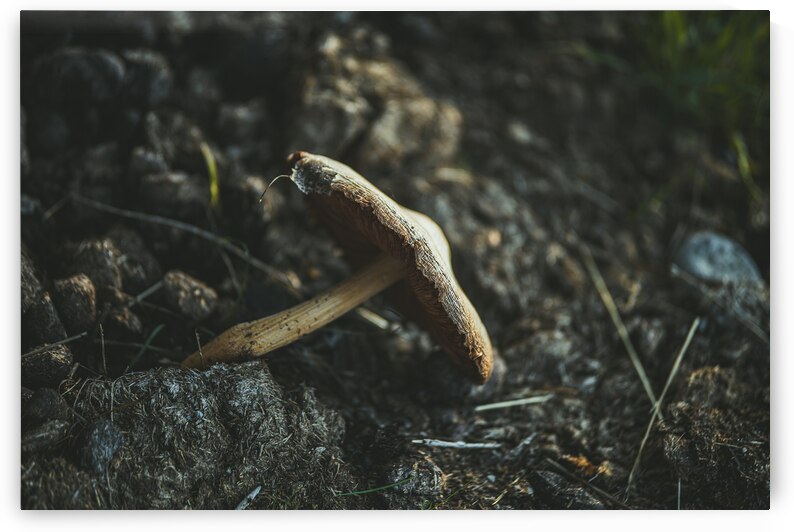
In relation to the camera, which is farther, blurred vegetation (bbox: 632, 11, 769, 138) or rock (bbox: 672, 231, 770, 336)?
blurred vegetation (bbox: 632, 11, 769, 138)

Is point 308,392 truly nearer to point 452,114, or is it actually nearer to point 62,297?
point 62,297

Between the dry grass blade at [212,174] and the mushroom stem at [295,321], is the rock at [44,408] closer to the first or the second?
the mushroom stem at [295,321]

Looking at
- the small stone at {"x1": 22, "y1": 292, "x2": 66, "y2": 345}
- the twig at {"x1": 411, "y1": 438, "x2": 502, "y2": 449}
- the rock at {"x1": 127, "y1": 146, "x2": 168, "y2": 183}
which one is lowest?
the twig at {"x1": 411, "y1": 438, "x2": 502, "y2": 449}

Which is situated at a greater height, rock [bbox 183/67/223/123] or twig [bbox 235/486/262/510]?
rock [bbox 183/67/223/123]

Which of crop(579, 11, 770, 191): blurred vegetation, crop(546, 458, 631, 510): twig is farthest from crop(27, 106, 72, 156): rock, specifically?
crop(579, 11, 770, 191): blurred vegetation

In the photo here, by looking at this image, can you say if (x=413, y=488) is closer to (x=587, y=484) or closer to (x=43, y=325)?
(x=587, y=484)

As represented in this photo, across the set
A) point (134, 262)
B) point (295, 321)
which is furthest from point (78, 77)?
point (295, 321)

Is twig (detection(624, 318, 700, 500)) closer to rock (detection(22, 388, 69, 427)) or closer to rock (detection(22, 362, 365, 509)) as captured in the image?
rock (detection(22, 362, 365, 509))
